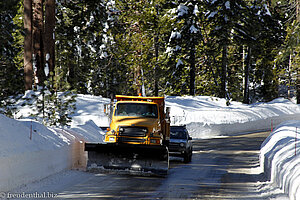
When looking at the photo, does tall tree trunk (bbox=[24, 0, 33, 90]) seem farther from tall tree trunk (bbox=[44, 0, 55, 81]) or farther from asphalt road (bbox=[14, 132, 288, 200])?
asphalt road (bbox=[14, 132, 288, 200])

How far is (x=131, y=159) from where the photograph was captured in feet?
43.9

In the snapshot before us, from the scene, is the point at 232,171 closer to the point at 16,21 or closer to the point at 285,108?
the point at 16,21

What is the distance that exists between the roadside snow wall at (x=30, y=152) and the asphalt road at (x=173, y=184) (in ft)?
1.16

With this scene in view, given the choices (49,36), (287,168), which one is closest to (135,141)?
(287,168)

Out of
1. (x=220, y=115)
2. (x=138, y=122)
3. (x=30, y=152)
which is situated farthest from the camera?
(x=220, y=115)

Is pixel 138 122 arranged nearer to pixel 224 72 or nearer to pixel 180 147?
pixel 180 147


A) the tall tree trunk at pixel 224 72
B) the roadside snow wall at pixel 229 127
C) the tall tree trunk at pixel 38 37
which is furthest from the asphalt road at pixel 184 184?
the tall tree trunk at pixel 224 72

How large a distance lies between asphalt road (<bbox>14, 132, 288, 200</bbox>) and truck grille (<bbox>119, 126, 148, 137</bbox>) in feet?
5.54

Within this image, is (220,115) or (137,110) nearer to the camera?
(137,110)

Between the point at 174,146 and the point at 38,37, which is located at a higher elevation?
the point at 38,37

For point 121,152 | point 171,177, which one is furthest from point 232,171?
point 121,152

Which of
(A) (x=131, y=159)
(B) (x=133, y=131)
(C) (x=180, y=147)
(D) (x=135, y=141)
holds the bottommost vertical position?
(C) (x=180, y=147)

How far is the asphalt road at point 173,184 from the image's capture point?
32.4 ft

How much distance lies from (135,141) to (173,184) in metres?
2.97
